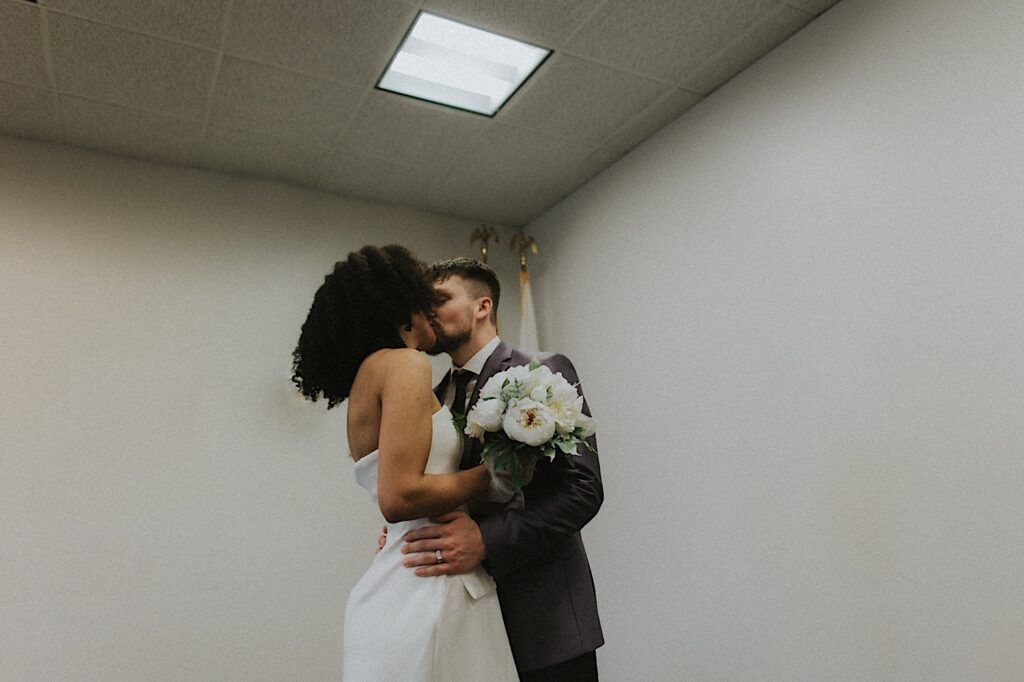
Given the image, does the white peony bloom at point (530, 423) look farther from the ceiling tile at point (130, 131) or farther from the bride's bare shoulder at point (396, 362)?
the ceiling tile at point (130, 131)

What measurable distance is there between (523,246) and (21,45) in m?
2.46

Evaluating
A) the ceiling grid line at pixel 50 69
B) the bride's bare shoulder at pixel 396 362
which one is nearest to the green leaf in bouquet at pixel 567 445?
the bride's bare shoulder at pixel 396 362

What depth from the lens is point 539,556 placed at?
6.06 ft

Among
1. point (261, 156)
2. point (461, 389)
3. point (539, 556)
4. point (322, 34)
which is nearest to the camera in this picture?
point (539, 556)

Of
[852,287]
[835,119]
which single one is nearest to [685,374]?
[852,287]

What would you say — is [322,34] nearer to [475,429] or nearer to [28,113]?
[28,113]

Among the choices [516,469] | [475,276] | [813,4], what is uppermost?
[813,4]

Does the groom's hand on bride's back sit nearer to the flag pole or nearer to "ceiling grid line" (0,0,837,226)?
"ceiling grid line" (0,0,837,226)

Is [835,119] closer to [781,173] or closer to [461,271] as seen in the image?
[781,173]

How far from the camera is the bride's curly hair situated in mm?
1791

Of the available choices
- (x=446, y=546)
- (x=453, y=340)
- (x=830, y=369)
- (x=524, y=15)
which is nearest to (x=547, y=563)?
(x=446, y=546)

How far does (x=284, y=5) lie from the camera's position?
241 cm

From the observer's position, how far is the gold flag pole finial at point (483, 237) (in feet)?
13.1

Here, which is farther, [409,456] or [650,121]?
[650,121]
